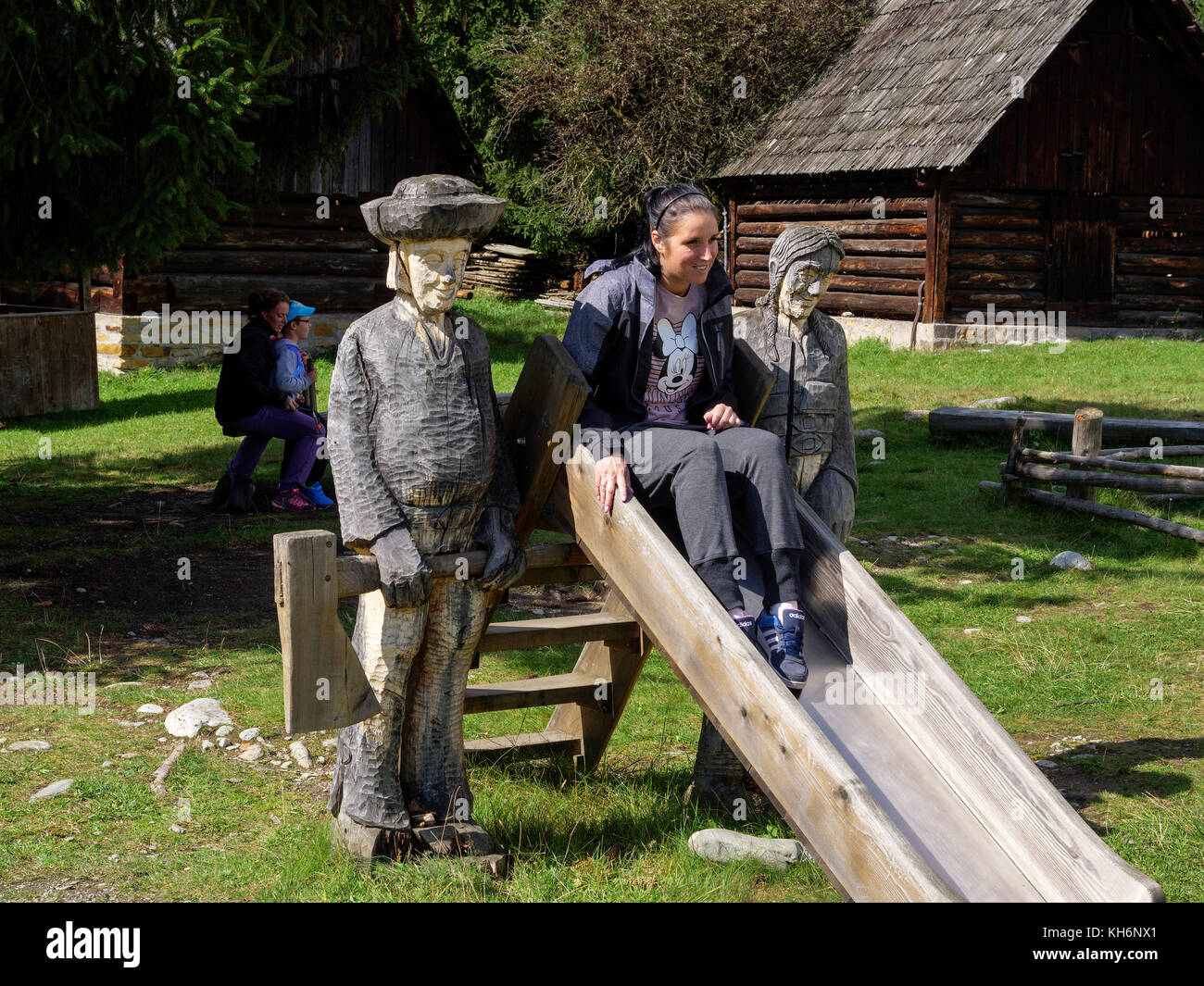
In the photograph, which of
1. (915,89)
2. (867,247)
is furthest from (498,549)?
(915,89)

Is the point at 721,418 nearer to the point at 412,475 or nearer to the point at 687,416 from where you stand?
the point at 687,416

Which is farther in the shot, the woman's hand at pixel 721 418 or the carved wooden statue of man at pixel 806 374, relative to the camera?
the carved wooden statue of man at pixel 806 374

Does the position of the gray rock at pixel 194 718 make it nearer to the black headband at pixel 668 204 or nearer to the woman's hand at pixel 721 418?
the woman's hand at pixel 721 418

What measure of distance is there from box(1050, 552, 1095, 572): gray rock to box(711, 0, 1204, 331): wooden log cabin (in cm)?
930

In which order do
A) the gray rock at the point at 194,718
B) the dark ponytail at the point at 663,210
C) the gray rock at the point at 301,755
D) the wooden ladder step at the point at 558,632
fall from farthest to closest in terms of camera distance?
1. the gray rock at the point at 194,718
2. the gray rock at the point at 301,755
3. the wooden ladder step at the point at 558,632
4. the dark ponytail at the point at 663,210

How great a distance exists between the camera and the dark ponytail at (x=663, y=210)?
3.79 meters

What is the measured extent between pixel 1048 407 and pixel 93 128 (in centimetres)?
907

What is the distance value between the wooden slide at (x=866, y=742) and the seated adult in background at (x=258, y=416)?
525cm

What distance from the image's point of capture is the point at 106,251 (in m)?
6.95

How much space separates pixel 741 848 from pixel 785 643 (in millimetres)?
791

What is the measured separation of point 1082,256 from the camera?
17844 millimetres

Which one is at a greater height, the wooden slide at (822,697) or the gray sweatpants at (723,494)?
the gray sweatpants at (723,494)

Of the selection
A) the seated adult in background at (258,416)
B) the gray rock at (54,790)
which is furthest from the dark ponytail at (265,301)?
the gray rock at (54,790)

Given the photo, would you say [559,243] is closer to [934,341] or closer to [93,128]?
[934,341]
